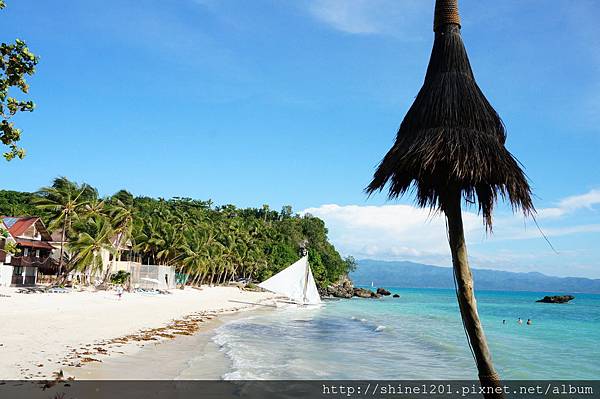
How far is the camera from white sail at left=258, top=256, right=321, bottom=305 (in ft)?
141

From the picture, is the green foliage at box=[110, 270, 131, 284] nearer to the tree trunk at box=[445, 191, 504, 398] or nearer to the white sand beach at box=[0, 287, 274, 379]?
the white sand beach at box=[0, 287, 274, 379]

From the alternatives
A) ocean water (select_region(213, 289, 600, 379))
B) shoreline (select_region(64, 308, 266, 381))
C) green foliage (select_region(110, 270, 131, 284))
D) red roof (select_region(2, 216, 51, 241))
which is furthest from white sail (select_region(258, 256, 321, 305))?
shoreline (select_region(64, 308, 266, 381))

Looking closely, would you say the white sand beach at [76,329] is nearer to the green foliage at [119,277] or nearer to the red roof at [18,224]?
the green foliage at [119,277]

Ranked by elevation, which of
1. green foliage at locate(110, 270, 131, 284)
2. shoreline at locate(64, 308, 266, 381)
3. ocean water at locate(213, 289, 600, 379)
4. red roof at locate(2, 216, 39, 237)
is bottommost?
ocean water at locate(213, 289, 600, 379)

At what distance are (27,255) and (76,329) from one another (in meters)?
26.0

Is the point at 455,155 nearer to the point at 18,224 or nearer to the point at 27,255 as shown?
the point at 27,255

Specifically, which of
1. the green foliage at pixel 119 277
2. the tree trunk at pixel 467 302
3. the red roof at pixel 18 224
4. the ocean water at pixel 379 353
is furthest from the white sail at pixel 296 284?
the tree trunk at pixel 467 302

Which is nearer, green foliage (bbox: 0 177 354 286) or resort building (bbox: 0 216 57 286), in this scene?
resort building (bbox: 0 216 57 286)

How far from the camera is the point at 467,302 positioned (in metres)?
3.73

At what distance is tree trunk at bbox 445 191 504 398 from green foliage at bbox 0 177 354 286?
121ft

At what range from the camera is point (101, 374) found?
10867mm

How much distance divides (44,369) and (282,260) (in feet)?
225

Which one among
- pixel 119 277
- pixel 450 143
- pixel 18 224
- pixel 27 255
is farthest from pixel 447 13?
pixel 18 224

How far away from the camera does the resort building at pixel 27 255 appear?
3722 centimetres
